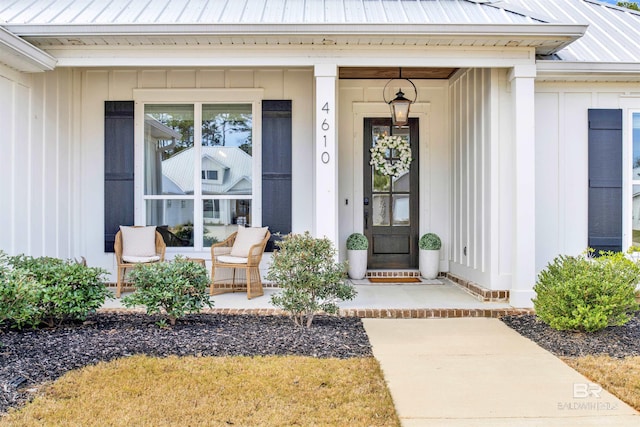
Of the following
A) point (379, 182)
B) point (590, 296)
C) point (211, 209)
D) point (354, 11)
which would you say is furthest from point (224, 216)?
point (590, 296)

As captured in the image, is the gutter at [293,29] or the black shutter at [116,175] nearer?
the gutter at [293,29]

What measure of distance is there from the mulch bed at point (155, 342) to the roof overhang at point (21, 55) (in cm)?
242

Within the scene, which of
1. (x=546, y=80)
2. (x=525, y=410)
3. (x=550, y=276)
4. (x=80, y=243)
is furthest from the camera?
(x=80, y=243)

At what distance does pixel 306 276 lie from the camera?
411 cm

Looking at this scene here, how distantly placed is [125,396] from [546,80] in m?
5.16

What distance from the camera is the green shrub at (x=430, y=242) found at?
645 centimetres

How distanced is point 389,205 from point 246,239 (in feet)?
7.19

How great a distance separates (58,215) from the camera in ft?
18.3

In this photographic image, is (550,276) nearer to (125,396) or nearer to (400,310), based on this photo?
(400,310)

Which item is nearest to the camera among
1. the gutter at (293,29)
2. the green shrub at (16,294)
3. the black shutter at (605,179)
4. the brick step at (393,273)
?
the green shrub at (16,294)

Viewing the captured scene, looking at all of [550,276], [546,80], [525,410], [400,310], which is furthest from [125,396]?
[546,80]

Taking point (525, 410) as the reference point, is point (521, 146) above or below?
above

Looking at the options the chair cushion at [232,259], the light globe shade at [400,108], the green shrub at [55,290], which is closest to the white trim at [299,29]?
the light globe shade at [400,108]

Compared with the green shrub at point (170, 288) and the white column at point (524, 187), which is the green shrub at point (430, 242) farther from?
the green shrub at point (170, 288)
